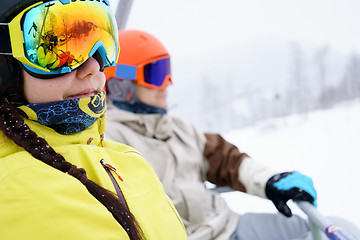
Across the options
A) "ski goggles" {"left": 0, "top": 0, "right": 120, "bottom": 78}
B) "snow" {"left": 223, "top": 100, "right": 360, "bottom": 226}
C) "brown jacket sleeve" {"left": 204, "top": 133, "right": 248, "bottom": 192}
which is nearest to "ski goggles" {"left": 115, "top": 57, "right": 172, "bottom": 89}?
"brown jacket sleeve" {"left": 204, "top": 133, "right": 248, "bottom": 192}

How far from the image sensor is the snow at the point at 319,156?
292 cm

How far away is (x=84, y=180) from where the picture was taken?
24.8 inches

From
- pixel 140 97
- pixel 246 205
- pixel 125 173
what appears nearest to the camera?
pixel 125 173

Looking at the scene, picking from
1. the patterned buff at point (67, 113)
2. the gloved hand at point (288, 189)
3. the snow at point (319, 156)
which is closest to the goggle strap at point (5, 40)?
the patterned buff at point (67, 113)

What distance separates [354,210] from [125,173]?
255 cm

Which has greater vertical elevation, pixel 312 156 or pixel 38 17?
pixel 38 17

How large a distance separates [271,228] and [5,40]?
1.44 m

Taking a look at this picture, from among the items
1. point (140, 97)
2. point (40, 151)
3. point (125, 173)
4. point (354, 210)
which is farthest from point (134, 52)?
point (354, 210)

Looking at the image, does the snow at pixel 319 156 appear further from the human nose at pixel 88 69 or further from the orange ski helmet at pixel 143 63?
the human nose at pixel 88 69

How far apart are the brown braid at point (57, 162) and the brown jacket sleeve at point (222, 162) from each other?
1.05 metres

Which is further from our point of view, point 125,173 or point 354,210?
point 354,210

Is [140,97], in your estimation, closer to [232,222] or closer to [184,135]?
[184,135]

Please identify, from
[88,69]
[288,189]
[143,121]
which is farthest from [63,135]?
[288,189]

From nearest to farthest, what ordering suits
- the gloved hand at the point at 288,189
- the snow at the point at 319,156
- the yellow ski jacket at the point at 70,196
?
the yellow ski jacket at the point at 70,196 < the gloved hand at the point at 288,189 < the snow at the point at 319,156
